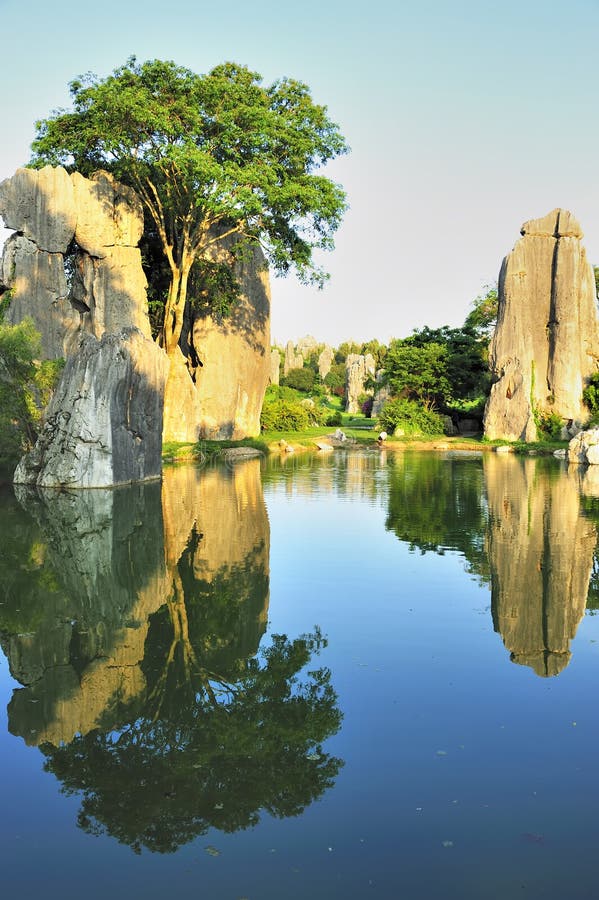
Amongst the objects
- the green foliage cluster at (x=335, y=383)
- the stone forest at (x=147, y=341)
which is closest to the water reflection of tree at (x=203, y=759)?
the stone forest at (x=147, y=341)

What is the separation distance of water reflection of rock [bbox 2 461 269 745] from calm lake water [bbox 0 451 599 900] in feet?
0.12

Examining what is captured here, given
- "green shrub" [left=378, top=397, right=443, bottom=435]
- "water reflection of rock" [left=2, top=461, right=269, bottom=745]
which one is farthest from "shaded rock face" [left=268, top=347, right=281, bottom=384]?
"water reflection of rock" [left=2, top=461, right=269, bottom=745]

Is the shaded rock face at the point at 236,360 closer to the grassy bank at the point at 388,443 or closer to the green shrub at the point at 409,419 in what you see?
the grassy bank at the point at 388,443

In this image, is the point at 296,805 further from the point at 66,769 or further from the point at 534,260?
the point at 534,260

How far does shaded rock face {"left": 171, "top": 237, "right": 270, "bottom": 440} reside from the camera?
34688 mm

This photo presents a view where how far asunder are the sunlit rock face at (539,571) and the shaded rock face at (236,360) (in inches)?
728

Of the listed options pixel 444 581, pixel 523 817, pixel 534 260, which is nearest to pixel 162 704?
pixel 523 817

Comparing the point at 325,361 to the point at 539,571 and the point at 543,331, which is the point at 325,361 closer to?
the point at 543,331

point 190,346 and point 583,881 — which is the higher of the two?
point 190,346

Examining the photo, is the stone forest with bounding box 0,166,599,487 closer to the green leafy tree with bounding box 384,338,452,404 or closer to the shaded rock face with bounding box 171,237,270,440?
the shaded rock face with bounding box 171,237,270,440

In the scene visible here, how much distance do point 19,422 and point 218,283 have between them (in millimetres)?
15947

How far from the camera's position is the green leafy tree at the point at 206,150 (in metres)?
24.4

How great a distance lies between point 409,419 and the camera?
4203 cm

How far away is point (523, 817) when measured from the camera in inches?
155
